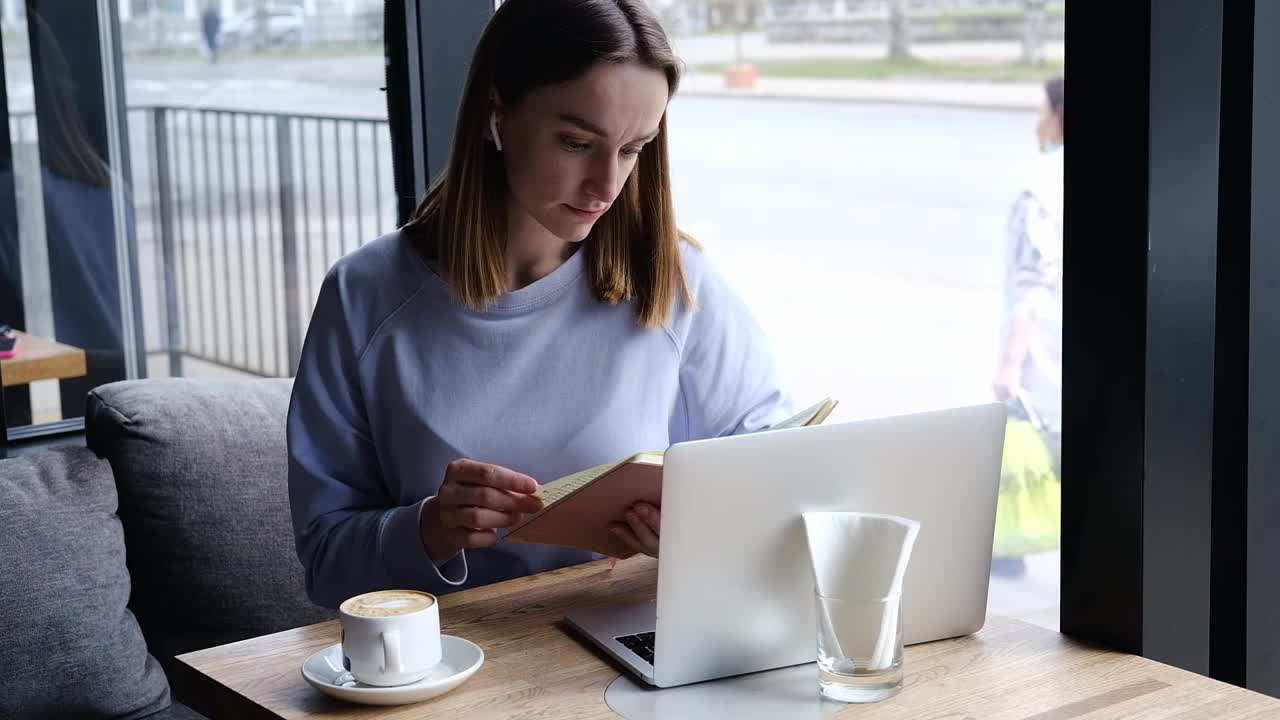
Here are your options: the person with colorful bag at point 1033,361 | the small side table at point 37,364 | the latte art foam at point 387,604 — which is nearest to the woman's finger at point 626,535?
the latte art foam at point 387,604

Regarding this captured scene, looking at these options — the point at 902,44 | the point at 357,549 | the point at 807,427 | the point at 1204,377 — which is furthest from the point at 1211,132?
the point at 902,44

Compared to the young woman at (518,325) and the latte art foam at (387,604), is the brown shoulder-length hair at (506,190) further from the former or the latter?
the latte art foam at (387,604)

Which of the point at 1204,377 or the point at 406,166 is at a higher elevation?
the point at 406,166

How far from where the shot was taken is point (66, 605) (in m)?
1.80

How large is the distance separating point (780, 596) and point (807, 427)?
0.48 ft

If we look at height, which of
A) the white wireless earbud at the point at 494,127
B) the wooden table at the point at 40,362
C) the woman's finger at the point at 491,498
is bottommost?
the wooden table at the point at 40,362

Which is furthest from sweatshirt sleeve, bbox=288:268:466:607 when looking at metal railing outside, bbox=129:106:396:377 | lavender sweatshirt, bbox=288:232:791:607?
metal railing outside, bbox=129:106:396:377

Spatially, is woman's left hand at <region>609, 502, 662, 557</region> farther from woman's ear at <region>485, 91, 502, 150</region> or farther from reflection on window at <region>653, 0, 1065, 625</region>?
reflection on window at <region>653, 0, 1065, 625</region>

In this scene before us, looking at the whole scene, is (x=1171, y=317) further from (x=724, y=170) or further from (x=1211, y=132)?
(x=724, y=170)

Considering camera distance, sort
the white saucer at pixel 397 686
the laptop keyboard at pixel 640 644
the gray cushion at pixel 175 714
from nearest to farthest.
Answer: the white saucer at pixel 397 686, the laptop keyboard at pixel 640 644, the gray cushion at pixel 175 714

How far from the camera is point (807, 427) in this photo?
1053mm

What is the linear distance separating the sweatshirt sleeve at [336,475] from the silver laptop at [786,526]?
1.12 feet

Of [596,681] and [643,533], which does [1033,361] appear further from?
[596,681]

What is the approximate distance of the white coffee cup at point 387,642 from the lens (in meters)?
1.02
